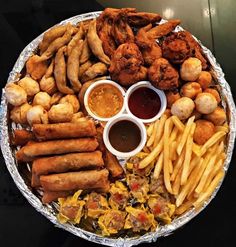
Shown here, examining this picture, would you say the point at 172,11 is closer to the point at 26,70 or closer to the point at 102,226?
the point at 26,70

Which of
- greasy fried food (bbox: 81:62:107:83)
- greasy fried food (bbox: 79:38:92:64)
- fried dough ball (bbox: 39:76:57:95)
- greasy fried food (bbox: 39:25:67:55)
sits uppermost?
greasy fried food (bbox: 39:25:67:55)

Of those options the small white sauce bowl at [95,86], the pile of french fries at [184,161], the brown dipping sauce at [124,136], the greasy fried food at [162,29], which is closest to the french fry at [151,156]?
the pile of french fries at [184,161]

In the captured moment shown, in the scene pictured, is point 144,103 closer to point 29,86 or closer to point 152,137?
point 152,137

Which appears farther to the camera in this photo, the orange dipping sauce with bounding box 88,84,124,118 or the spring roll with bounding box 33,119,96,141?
the orange dipping sauce with bounding box 88,84,124,118

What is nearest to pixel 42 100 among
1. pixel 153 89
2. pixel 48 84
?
pixel 48 84

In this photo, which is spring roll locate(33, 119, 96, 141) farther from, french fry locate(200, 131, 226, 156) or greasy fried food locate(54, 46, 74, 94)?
french fry locate(200, 131, 226, 156)

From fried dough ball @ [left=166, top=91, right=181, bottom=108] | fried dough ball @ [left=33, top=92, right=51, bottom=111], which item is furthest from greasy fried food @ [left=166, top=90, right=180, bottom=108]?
fried dough ball @ [left=33, top=92, right=51, bottom=111]

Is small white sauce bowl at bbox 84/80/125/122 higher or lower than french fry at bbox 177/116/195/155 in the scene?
higher
